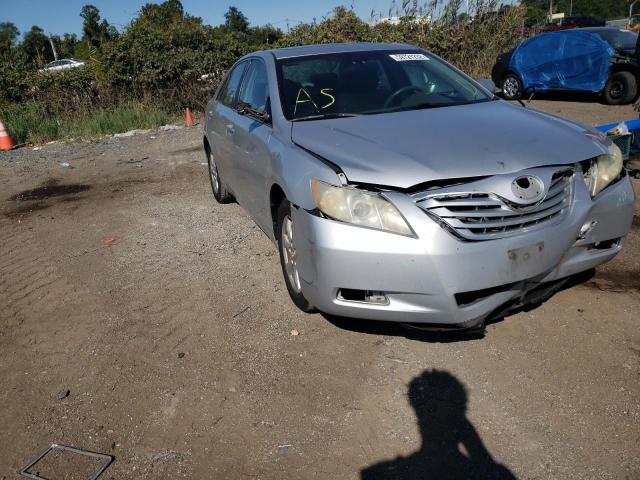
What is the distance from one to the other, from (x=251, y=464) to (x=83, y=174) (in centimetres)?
789

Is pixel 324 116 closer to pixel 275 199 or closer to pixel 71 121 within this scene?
pixel 275 199

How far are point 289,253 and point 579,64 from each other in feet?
36.1

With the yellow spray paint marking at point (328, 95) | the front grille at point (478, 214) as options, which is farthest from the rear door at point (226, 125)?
the front grille at point (478, 214)

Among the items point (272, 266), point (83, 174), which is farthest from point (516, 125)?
point (83, 174)

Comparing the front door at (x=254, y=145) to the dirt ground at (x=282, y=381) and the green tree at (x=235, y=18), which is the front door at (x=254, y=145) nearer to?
the dirt ground at (x=282, y=381)

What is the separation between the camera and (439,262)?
101 inches

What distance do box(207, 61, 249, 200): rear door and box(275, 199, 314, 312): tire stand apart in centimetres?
131

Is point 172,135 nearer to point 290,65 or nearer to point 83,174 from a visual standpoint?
point 83,174

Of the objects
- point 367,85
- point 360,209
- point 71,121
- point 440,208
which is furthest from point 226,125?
point 71,121

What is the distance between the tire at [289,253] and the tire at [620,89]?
10.4m

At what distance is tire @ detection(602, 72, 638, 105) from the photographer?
36.4ft

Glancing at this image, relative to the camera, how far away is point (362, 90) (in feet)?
13.3

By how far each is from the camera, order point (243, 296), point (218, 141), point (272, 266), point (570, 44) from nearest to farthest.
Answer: point (243, 296) → point (272, 266) → point (218, 141) → point (570, 44)

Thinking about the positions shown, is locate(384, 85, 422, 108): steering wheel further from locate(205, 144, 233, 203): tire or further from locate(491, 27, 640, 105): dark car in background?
locate(491, 27, 640, 105): dark car in background
